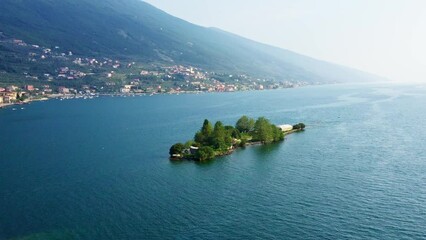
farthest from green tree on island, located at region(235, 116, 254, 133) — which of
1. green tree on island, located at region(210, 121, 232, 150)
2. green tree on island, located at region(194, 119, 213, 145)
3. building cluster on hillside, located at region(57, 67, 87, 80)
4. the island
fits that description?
building cluster on hillside, located at region(57, 67, 87, 80)

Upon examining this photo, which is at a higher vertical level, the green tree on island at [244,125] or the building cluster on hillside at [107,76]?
the building cluster on hillside at [107,76]

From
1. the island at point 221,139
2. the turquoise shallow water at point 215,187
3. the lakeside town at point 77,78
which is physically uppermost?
the lakeside town at point 77,78

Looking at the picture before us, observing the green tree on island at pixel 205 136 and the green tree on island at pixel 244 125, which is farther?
the green tree on island at pixel 244 125

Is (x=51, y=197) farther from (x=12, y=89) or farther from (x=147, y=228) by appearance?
(x=12, y=89)

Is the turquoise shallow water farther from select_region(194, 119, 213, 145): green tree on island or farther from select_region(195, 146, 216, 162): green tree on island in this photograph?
select_region(194, 119, 213, 145): green tree on island

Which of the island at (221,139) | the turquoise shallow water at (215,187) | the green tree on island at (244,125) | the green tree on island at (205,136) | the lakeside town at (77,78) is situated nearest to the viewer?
the turquoise shallow water at (215,187)

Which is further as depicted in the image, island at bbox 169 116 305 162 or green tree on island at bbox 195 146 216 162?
island at bbox 169 116 305 162

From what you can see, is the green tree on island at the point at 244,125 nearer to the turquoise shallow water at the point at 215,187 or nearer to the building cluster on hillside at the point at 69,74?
the turquoise shallow water at the point at 215,187

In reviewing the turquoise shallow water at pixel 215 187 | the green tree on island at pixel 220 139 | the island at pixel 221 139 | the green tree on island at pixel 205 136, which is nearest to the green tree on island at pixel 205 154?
the island at pixel 221 139
